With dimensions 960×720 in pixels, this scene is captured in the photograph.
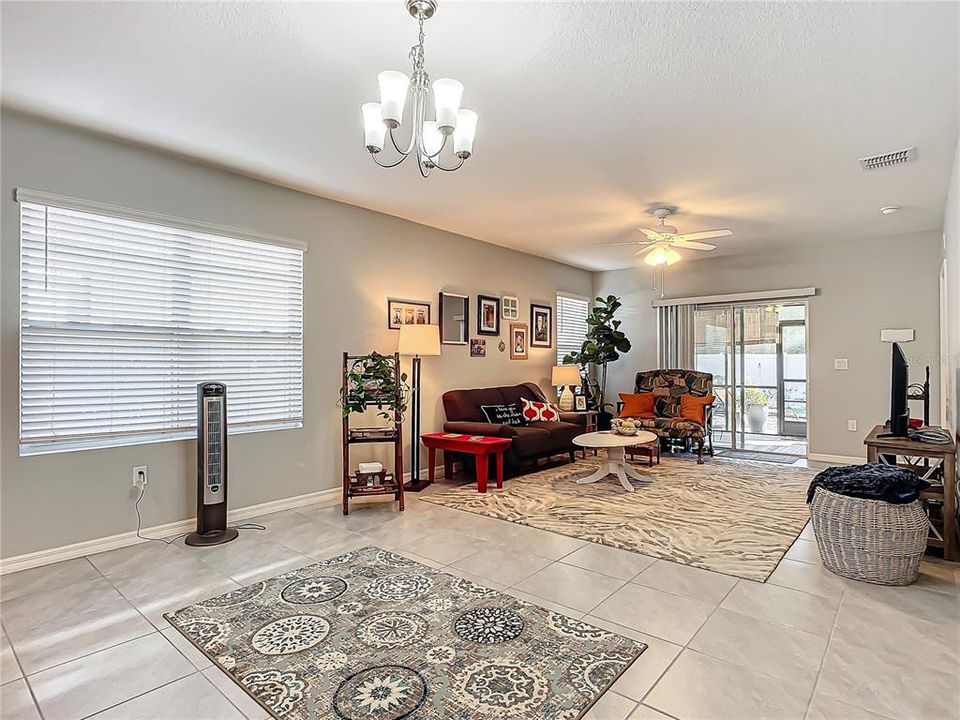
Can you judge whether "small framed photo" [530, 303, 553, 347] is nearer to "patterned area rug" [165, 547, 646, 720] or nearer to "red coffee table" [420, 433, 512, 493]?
"red coffee table" [420, 433, 512, 493]

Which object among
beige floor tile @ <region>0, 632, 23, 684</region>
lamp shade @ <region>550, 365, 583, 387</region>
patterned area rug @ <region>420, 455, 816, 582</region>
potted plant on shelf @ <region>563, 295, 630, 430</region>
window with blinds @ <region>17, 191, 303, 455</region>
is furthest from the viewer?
potted plant on shelf @ <region>563, 295, 630, 430</region>

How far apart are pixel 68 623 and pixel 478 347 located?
4327 millimetres

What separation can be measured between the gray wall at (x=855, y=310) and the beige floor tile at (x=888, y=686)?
4718mm

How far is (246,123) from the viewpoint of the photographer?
3061mm

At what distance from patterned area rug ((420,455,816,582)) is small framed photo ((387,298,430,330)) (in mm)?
1643

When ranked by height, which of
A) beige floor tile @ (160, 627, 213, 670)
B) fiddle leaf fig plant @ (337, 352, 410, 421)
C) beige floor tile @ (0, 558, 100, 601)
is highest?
fiddle leaf fig plant @ (337, 352, 410, 421)

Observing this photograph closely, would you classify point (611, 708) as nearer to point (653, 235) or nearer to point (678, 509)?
point (678, 509)

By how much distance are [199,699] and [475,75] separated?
2.80 metres

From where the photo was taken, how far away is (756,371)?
268 inches

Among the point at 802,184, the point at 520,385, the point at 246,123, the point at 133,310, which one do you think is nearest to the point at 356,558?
the point at 133,310

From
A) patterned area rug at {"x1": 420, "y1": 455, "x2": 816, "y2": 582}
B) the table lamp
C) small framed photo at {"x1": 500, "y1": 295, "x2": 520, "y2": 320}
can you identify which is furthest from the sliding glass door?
small framed photo at {"x1": 500, "y1": 295, "x2": 520, "y2": 320}

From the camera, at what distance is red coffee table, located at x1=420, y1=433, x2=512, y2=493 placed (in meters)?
4.73

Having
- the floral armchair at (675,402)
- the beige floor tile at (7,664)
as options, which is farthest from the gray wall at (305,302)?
the floral armchair at (675,402)

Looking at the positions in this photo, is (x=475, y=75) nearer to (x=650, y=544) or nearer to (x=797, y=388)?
(x=650, y=544)
